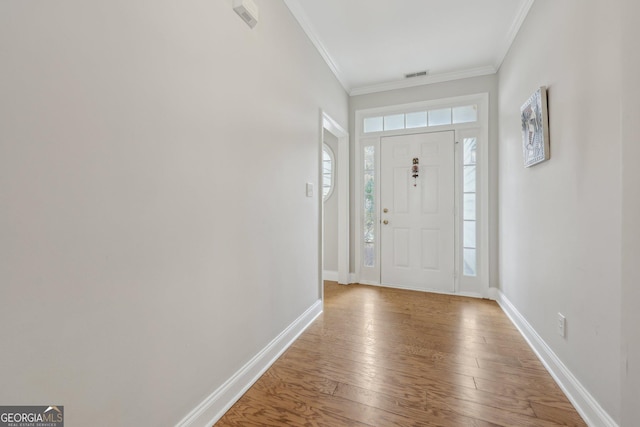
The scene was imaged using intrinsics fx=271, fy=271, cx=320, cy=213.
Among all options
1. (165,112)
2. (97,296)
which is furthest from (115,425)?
(165,112)

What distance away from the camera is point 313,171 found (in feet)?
8.53

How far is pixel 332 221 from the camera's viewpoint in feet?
13.3

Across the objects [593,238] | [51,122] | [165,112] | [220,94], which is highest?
[220,94]

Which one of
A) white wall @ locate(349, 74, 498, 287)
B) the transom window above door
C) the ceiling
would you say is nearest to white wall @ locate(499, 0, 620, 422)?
the ceiling

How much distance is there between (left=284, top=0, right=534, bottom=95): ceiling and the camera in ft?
7.25

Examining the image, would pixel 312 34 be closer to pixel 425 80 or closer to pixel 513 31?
pixel 425 80

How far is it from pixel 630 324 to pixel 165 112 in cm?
204

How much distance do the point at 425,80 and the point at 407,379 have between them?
10.6 feet

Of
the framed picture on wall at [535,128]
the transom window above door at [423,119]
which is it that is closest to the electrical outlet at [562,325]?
the framed picture on wall at [535,128]

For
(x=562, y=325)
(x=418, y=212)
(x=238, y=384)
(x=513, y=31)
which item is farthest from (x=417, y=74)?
(x=238, y=384)

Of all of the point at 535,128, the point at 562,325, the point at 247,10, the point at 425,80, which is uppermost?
the point at 425,80

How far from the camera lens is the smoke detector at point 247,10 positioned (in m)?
1.51

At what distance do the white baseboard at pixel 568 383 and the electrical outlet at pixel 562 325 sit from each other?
0.17 m

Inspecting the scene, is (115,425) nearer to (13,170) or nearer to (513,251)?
(13,170)
